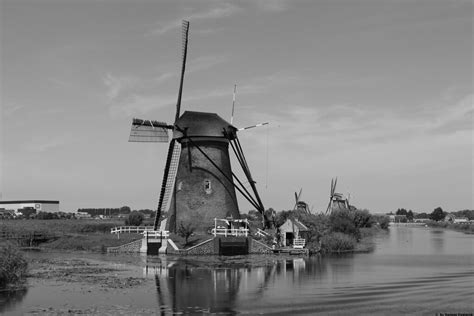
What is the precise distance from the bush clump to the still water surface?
0.82 meters

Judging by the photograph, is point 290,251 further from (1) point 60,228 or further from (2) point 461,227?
(2) point 461,227

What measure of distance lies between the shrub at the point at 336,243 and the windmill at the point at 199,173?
7415mm

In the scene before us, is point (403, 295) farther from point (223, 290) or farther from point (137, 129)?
point (137, 129)

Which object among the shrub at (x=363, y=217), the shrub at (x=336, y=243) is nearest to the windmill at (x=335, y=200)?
the shrub at (x=363, y=217)

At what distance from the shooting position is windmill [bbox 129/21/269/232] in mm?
42531

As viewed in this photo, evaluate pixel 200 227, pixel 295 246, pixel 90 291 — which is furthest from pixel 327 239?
pixel 90 291

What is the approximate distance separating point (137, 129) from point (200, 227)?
957 cm

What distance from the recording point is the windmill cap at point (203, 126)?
4306 centimetres

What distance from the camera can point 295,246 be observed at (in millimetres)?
40781

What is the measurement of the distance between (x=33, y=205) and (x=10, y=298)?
154501 millimetres

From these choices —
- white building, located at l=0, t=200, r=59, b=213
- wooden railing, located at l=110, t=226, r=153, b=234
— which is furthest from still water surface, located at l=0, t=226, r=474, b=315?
white building, located at l=0, t=200, r=59, b=213

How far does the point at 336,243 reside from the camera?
45219 mm

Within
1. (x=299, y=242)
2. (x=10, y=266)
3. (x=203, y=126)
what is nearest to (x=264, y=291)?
(x=10, y=266)

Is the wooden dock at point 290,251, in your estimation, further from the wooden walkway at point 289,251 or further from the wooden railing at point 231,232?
the wooden railing at point 231,232
